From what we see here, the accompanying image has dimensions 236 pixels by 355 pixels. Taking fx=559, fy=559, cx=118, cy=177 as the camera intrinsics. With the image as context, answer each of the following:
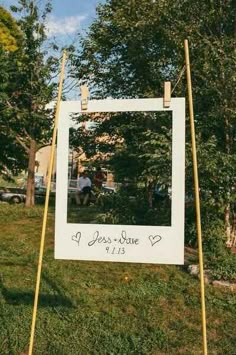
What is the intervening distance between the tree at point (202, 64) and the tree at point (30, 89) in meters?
8.15

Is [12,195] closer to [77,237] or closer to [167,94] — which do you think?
[77,237]

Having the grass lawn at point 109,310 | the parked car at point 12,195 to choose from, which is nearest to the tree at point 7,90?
the parked car at point 12,195

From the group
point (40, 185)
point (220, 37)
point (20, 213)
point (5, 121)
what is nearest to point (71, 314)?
point (220, 37)

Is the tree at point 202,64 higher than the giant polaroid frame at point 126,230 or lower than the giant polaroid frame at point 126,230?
higher

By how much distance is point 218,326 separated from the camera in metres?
5.89

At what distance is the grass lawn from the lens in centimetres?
542

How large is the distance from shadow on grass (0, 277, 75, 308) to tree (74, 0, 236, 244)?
273cm

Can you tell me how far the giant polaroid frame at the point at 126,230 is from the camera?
4512 millimetres

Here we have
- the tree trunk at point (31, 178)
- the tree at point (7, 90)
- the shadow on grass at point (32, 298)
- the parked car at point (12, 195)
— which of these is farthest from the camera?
the parked car at point (12, 195)

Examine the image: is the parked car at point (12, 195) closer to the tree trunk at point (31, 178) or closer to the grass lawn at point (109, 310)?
the tree trunk at point (31, 178)

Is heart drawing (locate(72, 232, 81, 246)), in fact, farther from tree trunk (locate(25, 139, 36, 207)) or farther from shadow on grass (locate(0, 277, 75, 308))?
tree trunk (locate(25, 139, 36, 207))

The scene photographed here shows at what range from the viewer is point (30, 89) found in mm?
19094

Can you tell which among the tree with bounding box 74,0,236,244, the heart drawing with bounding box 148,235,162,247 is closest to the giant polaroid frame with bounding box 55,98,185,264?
the heart drawing with bounding box 148,235,162,247

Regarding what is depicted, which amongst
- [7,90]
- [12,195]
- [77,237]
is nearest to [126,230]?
[77,237]
